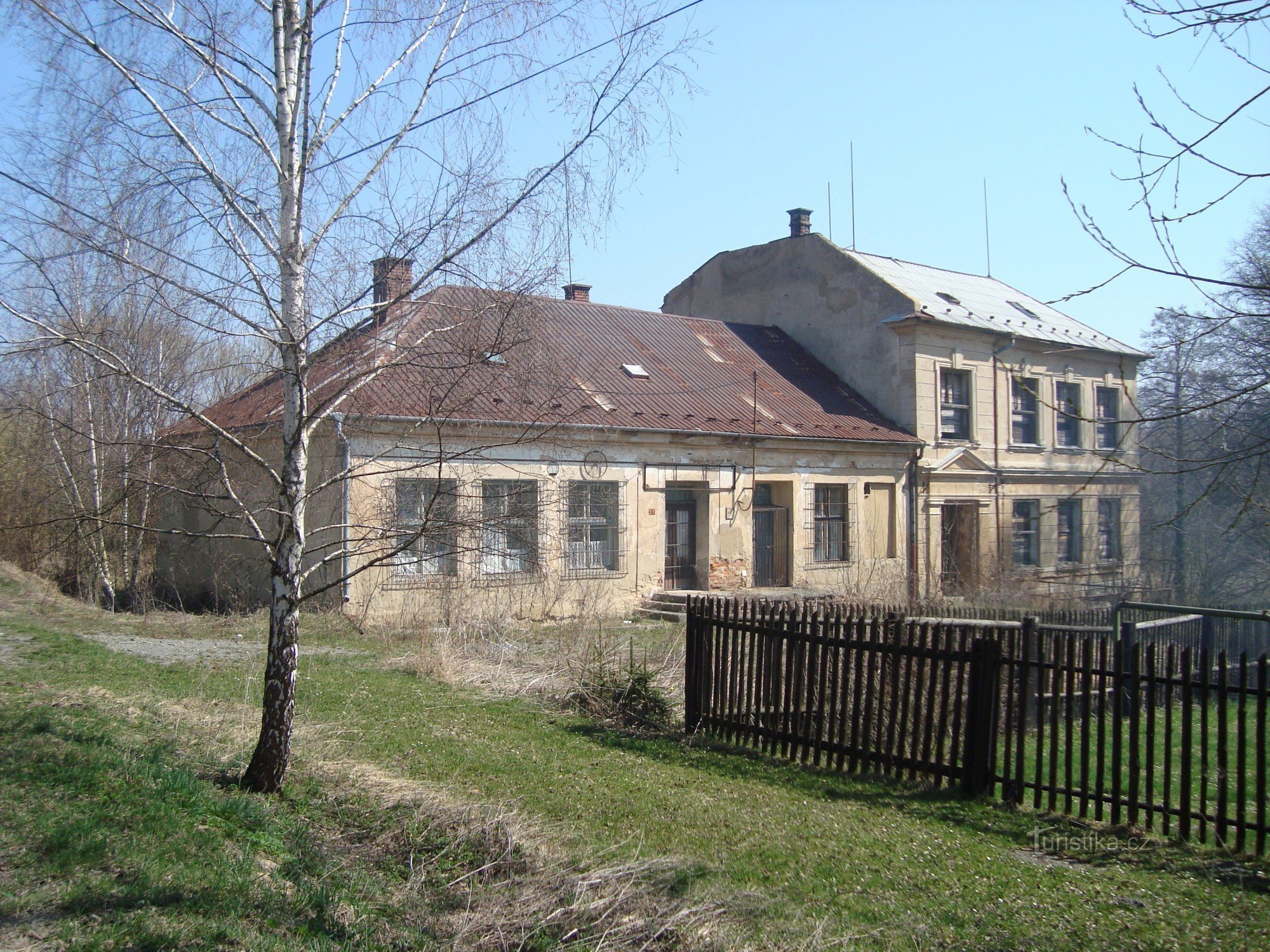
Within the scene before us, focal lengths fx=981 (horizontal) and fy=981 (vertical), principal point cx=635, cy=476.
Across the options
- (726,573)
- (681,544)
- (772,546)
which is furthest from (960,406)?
(681,544)

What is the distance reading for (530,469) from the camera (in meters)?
18.2

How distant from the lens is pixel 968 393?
2603cm

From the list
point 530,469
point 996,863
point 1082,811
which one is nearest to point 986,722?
point 1082,811

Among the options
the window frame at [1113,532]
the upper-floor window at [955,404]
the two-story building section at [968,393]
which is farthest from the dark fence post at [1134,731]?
the window frame at [1113,532]

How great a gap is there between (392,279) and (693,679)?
4928mm

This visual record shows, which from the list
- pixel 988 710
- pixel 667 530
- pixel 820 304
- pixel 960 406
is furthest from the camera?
pixel 820 304

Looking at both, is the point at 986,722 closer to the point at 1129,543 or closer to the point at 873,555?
the point at 873,555

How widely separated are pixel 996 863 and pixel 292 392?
205 inches

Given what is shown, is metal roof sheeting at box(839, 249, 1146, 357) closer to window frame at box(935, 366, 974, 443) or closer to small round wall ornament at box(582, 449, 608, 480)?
window frame at box(935, 366, 974, 443)

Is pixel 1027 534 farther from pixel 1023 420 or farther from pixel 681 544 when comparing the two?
pixel 681 544

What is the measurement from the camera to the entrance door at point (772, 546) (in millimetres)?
22172

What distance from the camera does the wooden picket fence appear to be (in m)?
6.38

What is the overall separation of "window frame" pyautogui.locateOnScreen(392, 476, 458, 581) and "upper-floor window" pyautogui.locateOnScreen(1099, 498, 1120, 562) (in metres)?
26.4

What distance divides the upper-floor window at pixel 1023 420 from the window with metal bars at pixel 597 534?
13.2 meters
